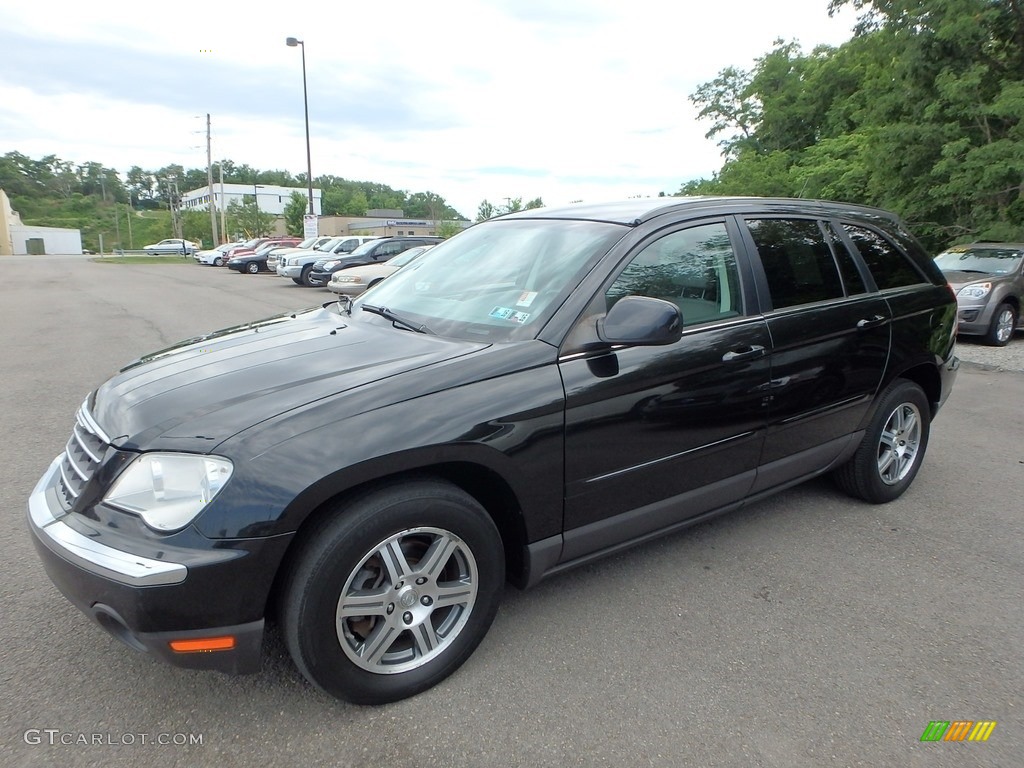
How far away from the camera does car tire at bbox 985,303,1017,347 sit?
9.89m

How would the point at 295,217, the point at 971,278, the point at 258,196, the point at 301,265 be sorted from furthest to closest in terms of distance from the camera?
the point at 258,196, the point at 295,217, the point at 301,265, the point at 971,278

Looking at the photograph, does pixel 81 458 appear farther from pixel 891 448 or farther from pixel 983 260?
pixel 983 260

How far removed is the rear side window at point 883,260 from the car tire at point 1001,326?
284 inches

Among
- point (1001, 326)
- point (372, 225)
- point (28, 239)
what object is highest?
point (372, 225)

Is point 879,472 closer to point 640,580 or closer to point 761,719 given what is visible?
point 640,580

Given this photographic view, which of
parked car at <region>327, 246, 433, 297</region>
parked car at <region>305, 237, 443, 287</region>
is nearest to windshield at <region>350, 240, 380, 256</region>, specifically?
parked car at <region>305, 237, 443, 287</region>

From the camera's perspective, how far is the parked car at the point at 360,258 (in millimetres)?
19312

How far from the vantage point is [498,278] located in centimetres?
322

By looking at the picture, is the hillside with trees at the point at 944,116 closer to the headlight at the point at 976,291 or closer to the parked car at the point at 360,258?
the headlight at the point at 976,291

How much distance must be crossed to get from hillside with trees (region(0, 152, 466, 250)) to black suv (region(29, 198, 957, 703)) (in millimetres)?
78975

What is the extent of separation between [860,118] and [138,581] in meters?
25.5

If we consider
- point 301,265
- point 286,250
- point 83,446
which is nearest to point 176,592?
point 83,446

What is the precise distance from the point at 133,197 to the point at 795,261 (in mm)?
157883

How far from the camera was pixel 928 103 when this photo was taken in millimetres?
14570
